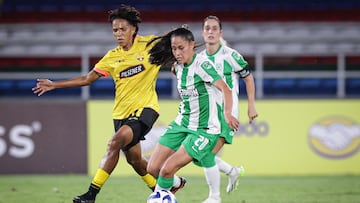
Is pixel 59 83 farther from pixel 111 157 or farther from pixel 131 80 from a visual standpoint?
pixel 111 157

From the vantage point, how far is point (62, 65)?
18688 mm

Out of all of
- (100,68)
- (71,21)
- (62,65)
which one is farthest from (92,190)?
(71,21)

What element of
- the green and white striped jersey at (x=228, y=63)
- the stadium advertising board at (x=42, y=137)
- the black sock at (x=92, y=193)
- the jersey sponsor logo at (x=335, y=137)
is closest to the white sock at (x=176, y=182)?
the black sock at (x=92, y=193)

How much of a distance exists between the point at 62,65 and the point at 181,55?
1099 cm

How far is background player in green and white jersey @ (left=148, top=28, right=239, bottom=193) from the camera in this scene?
801cm

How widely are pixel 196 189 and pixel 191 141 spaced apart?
2993 mm

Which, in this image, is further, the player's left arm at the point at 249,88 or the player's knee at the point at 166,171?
the player's left arm at the point at 249,88

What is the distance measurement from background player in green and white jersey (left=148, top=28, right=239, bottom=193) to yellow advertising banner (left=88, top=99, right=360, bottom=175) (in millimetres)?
4948

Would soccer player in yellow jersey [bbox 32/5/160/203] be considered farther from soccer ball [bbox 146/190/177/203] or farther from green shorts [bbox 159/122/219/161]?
soccer ball [bbox 146/190/177/203]

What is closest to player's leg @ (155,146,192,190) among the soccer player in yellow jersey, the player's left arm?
the soccer player in yellow jersey

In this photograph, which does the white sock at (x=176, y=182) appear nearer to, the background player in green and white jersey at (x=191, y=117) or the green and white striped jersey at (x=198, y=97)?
the background player in green and white jersey at (x=191, y=117)

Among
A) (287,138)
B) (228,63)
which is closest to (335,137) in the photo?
(287,138)

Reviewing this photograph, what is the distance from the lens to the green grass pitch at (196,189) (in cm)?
959

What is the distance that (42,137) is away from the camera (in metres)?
13.5
